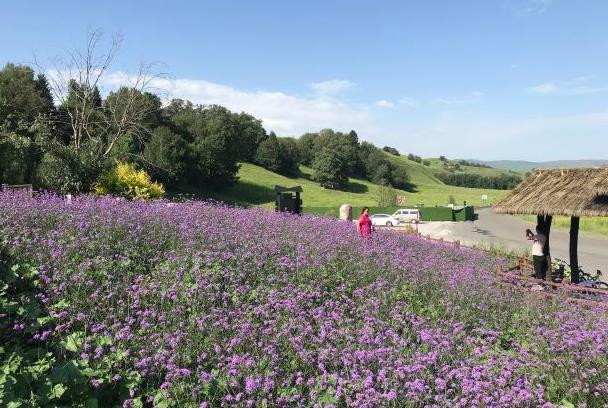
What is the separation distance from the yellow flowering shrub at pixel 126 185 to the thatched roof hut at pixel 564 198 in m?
15.8

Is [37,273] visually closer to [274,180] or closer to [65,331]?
[65,331]

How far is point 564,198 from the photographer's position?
12.8 metres

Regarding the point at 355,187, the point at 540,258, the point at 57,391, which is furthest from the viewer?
the point at 355,187

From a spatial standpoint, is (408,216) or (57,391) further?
(408,216)

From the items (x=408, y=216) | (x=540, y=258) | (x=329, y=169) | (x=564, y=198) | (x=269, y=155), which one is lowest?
(x=408, y=216)

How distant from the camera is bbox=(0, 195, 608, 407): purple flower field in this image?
403 cm

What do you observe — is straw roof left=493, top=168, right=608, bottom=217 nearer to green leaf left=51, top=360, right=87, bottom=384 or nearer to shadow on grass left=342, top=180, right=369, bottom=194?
green leaf left=51, top=360, right=87, bottom=384

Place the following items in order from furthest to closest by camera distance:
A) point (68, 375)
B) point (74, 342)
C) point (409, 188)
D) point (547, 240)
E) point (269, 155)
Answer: point (409, 188) → point (269, 155) → point (547, 240) → point (74, 342) → point (68, 375)

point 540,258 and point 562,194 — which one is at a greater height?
point 562,194

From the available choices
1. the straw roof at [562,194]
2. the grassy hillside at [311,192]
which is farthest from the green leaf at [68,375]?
the grassy hillside at [311,192]

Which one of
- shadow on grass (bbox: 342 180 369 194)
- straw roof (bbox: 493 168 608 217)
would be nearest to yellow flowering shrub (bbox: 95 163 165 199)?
straw roof (bbox: 493 168 608 217)

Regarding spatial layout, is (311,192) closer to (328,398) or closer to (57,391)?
(328,398)

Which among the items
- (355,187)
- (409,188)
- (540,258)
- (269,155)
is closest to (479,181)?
(409,188)

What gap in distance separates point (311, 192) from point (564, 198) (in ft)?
244
